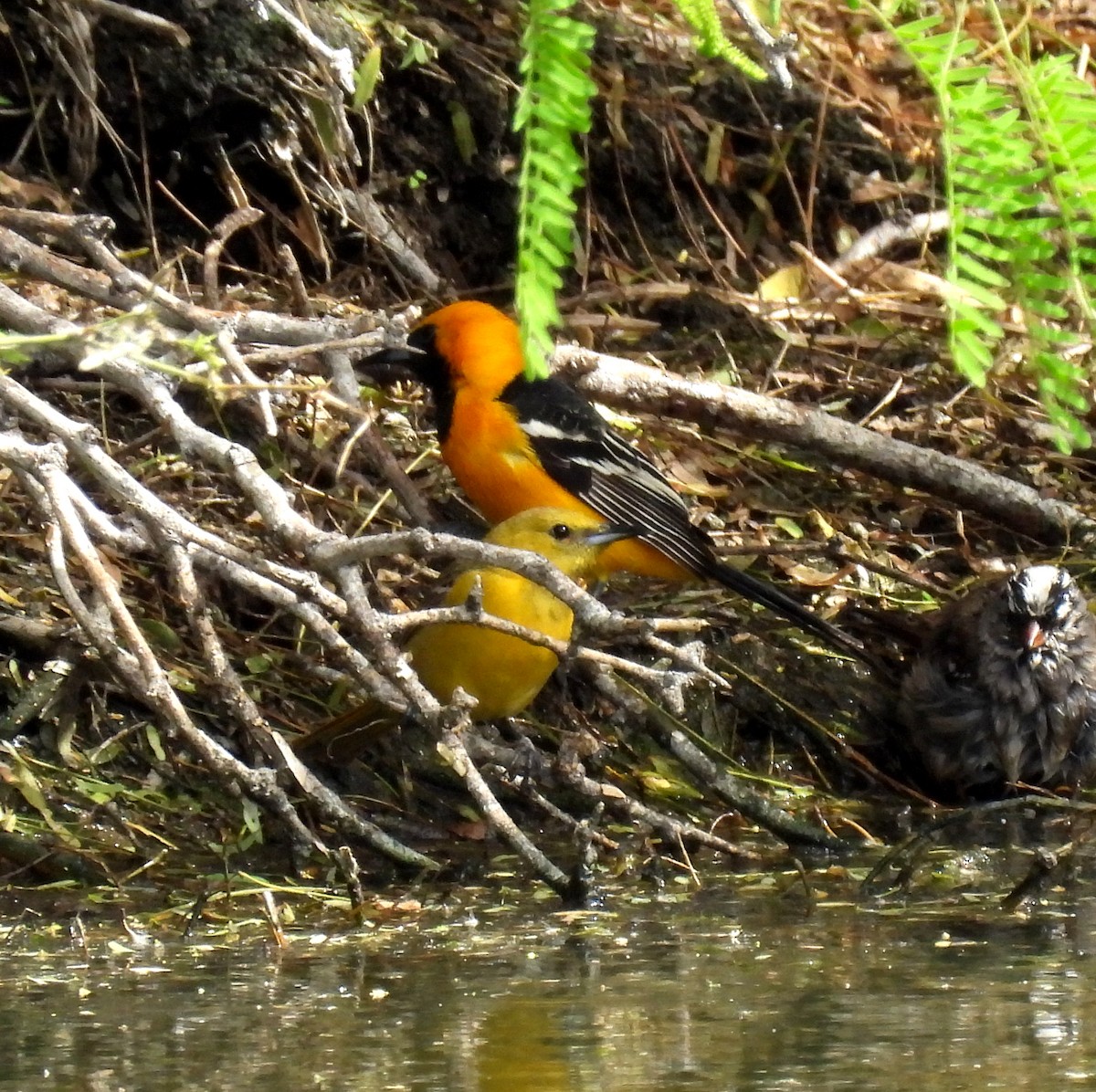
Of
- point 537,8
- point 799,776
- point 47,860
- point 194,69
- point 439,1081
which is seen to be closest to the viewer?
point 439,1081

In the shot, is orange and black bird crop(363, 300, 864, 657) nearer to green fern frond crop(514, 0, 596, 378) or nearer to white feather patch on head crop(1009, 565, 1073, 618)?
white feather patch on head crop(1009, 565, 1073, 618)

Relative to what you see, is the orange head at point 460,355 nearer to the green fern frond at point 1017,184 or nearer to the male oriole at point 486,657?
the male oriole at point 486,657

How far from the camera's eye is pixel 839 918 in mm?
3742

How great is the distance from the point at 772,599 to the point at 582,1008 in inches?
101

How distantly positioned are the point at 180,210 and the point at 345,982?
3.45 m

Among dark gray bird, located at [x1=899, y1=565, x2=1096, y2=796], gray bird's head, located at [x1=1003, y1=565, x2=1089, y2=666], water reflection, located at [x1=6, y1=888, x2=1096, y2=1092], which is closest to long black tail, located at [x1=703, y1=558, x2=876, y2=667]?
dark gray bird, located at [x1=899, y1=565, x2=1096, y2=796]

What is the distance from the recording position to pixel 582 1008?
300 cm

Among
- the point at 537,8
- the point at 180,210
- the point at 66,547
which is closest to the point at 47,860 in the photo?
the point at 66,547

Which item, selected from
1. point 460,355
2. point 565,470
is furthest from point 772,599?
point 460,355

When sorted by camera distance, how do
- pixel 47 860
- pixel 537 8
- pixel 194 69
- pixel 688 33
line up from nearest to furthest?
pixel 537 8 → pixel 47 860 → pixel 194 69 → pixel 688 33

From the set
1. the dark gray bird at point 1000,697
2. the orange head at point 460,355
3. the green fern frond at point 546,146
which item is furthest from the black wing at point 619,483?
the green fern frond at point 546,146

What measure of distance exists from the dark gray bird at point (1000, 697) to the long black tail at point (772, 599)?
0.33 meters

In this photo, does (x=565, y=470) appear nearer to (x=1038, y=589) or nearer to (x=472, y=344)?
(x=472, y=344)

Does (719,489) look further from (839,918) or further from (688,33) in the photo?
(839,918)
